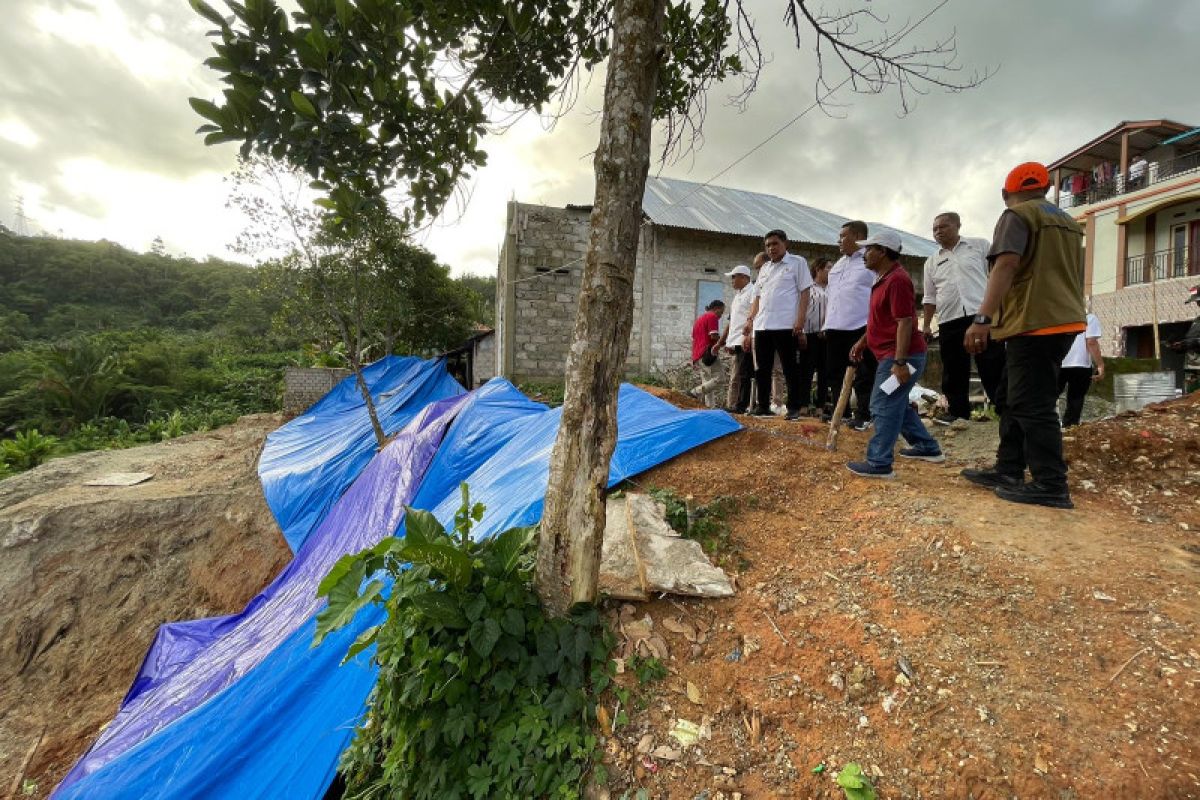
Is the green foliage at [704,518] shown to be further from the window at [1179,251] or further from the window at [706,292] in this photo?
the window at [1179,251]

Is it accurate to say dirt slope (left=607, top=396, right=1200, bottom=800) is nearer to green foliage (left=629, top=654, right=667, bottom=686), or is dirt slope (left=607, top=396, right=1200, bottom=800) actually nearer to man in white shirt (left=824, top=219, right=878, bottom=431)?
green foliage (left=629, top=654, right=667, bottom=686)

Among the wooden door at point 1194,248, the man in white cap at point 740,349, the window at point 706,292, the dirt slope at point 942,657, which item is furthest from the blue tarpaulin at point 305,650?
the wooden door at point 1194,248

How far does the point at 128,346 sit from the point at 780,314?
19.1m

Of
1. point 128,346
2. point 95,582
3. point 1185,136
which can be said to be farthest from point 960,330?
point 128,346

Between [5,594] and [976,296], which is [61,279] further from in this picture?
[976,296]

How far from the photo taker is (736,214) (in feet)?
35.2

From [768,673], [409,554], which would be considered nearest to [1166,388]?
[768,673]

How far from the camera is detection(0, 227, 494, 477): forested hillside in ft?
32.3

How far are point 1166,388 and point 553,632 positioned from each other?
694cm

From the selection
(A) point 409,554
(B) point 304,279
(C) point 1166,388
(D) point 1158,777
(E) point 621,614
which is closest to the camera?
(D) point 1158,777

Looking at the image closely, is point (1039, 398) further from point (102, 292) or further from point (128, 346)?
point (102, 292)

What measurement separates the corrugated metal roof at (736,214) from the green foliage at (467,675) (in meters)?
8.52

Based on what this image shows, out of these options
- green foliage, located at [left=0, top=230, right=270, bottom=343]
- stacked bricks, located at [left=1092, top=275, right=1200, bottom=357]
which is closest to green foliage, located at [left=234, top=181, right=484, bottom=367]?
green foliage, located at [left=0, top=230, right=270, bottom=343]

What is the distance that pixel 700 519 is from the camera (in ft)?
7.33
